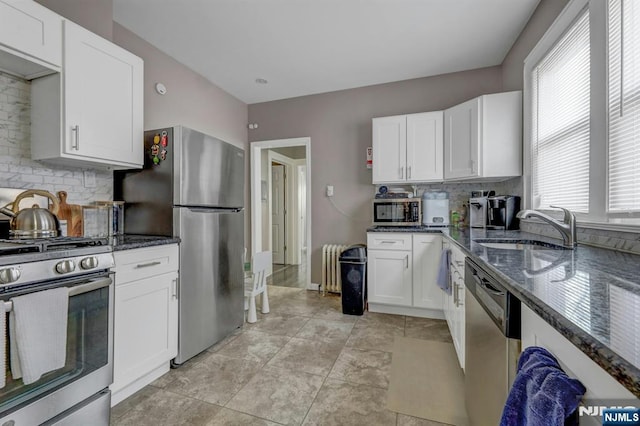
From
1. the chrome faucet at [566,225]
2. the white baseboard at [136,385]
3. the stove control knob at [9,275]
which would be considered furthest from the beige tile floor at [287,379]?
the chrome faucet at [566,225]

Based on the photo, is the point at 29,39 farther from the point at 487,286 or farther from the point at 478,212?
the point at 478,212

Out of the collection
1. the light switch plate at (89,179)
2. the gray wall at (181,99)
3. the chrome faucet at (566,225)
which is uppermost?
the gray wall at (181,99)

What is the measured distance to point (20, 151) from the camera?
1.67m

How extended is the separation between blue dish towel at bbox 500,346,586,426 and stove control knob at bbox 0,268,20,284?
1.64m

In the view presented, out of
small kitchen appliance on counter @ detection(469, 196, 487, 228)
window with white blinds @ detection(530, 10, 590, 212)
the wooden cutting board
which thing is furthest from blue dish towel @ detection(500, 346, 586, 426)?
the wooden cutting board

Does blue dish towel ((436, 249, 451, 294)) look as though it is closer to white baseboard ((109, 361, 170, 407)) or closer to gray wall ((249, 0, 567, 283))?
gray wall ((249, 0, 567, 283))

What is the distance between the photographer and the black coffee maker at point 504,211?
253cm

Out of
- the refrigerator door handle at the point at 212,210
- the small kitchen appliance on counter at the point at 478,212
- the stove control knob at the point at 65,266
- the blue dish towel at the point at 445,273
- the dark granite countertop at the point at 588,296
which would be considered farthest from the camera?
the small kitchen appliance on counter at the point at 478,212

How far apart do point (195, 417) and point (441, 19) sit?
3307 millimetres

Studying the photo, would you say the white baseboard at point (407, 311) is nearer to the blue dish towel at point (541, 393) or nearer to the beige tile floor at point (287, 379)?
the beige tile floor at point (287, 379)

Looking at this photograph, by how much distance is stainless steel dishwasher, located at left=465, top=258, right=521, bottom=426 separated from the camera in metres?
0.85

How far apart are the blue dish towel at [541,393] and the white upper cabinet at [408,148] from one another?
103 inches

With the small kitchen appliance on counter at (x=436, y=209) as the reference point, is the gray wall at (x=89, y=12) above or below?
above

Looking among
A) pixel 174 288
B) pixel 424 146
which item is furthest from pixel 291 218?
pixel 174 288
